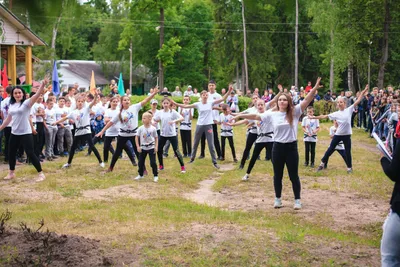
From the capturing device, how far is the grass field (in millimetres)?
6844

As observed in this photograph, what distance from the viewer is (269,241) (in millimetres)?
7266

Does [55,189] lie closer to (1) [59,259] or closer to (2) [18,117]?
(2) [18,117]

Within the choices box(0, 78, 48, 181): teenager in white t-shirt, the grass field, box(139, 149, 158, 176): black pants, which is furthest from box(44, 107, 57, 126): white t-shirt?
box(139, 149, 158, 176): black pants

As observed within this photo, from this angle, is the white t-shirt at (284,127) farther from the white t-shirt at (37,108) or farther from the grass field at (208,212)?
the white t-shirt at (37,108)

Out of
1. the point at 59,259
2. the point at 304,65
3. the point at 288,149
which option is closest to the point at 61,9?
the point at 59,259

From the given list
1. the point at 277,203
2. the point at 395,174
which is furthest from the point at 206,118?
the point at 395,174

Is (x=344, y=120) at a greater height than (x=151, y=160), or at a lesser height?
greater

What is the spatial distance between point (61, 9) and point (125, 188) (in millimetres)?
8793

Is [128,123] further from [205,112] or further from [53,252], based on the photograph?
[53,252]

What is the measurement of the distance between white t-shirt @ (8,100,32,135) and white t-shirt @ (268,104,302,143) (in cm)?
534

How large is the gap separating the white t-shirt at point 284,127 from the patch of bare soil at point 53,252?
407 centimetres

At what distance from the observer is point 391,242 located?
437 centimetres

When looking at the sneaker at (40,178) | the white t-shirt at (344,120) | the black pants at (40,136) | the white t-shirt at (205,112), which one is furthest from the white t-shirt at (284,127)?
the black pants at (40,136)

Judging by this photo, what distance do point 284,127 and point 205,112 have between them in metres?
5.92
